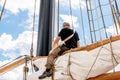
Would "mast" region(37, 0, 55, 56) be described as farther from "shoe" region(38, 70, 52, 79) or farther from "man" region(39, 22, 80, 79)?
"shoe" region(38, 70, 52, 79)

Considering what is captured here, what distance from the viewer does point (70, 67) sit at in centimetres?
259

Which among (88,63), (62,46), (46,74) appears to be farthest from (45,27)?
(88,63)

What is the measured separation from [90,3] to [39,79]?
318 cm

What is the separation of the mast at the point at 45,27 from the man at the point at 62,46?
25.2 inches

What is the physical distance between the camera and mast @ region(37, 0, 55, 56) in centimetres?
387

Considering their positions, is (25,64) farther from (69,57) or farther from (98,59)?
(98,59)

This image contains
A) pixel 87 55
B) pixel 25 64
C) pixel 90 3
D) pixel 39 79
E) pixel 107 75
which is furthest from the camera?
pixel 90 3

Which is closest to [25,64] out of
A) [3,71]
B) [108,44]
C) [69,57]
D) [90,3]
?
[3,71]

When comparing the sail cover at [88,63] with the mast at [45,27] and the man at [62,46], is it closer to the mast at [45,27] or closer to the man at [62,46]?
the man at [62,46]

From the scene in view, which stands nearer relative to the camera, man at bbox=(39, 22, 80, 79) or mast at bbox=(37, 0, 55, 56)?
man at bbox=(39, 22, 80, 79)

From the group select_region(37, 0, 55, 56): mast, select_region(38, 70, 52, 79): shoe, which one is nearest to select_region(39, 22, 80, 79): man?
select_region(38, 70, 52, 79): shoe

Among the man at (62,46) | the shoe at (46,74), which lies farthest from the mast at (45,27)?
the shoe at (46,74)

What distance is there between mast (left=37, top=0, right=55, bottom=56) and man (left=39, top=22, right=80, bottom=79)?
64 cm

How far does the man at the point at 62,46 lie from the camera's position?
2785mm
